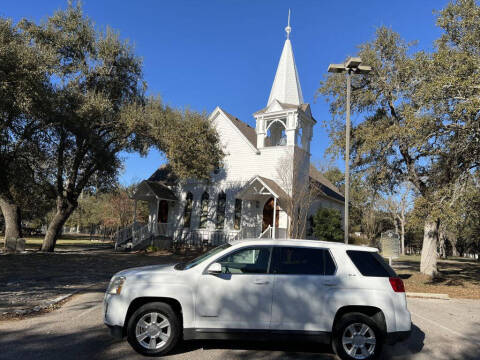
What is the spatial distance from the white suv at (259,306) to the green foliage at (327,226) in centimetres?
1626

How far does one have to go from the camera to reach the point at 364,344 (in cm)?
515

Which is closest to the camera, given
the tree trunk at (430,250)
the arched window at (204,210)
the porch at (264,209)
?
the tree trunk at (430,250)

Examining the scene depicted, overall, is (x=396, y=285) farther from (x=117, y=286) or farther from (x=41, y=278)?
(x=41, y=278)

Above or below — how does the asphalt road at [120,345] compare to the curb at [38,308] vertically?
below

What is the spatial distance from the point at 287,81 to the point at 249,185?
28.6 feet

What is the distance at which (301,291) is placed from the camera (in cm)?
515

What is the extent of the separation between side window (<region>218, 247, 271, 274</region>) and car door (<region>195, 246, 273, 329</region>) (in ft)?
0.21

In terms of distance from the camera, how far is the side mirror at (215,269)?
16.8ft

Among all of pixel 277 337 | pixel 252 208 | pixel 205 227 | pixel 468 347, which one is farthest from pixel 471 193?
pixel 205 227

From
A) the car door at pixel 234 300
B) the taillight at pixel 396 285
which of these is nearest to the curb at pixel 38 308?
the car door at pixel 234 300

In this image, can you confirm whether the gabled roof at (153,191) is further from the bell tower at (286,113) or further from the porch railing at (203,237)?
the bell tower at (286,113)

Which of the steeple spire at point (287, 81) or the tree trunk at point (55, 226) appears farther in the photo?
the steeple spire at point (287, 81)

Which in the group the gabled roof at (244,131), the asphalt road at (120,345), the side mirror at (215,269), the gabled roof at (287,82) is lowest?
the asphalt road at (120,345)

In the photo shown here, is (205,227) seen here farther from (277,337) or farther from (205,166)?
(277,337)
